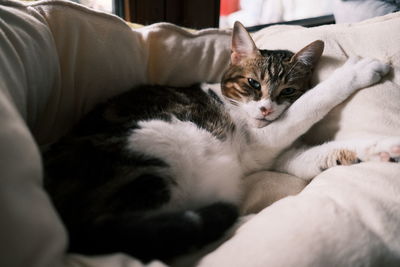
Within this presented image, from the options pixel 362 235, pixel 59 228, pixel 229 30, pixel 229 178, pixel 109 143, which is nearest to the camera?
pixel 59 228

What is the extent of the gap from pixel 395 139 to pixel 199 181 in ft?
1.92

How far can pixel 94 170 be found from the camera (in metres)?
0.83

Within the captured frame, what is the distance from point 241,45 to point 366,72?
496mm

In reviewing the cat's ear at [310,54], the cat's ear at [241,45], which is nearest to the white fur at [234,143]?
the cat's ear at [310,54]

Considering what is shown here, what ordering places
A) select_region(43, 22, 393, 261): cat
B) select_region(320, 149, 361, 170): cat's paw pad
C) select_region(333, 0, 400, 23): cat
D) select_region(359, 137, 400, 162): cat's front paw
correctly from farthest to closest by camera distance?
select_region(333, 0, 400, 23): cat, select_region(320, 149, 361, 170): cat's paw pad, select_region(359, 137, 400, 162): cat's front paw, select_region(43, 22, 393, 261): cat

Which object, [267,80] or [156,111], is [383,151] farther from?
[156,111]

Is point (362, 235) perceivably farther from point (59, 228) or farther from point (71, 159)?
point (71, 159)

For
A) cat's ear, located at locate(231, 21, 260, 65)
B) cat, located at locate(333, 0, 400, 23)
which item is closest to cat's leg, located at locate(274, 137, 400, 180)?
cat's ear, located at locate(231, 21, 260, 65)

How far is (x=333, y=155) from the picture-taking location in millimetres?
1079

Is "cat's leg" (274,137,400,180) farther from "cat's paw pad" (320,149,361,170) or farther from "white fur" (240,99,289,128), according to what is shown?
"white fur" (240,99,289,128)

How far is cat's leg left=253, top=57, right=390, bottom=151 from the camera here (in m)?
1.10

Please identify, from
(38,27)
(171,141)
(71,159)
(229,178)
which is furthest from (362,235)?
(38,27)

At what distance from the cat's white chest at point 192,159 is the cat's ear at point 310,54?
0.44 metres

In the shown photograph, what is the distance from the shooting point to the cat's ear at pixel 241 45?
132 centimetres
